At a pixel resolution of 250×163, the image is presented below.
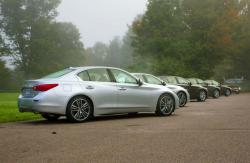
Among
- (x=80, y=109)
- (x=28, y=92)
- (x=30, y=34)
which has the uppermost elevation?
(x=30, y=34)

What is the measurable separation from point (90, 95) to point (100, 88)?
44cm

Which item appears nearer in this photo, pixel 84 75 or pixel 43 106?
pixel 43 106

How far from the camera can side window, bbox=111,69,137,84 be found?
1312cm

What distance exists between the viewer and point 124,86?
1306 cm

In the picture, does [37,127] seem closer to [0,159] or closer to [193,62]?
[0,159]

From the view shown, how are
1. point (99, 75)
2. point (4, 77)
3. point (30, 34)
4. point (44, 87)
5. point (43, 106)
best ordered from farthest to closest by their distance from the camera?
point (30, 34), point (4, 77), point (99, 75), point (44, 87), point (43, 106)

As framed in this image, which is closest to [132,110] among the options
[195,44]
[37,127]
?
[37,127]

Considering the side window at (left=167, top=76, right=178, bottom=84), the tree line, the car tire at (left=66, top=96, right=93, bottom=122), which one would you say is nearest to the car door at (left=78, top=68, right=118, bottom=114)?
the car tire at (left=66, top=96, right=93, bottom=122)

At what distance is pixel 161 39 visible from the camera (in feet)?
148

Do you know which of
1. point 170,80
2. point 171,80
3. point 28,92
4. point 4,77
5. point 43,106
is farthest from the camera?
point 4,77

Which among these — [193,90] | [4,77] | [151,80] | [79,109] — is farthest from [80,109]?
[4,77]

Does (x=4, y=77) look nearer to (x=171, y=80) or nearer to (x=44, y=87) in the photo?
(x=171, y=80)

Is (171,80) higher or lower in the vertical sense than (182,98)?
higher

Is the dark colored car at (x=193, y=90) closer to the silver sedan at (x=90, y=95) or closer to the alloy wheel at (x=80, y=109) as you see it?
the silver sedan at (x=90, y=95)
